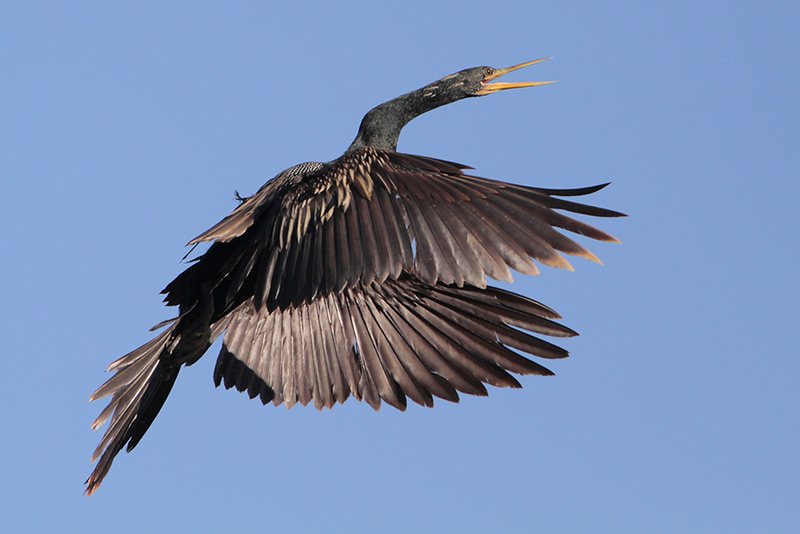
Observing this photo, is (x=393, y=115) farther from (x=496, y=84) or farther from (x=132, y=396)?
(x=132, y=396)

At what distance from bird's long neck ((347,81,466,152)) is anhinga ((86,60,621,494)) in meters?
0.01

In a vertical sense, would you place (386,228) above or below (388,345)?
above

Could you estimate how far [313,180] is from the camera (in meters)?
7.61

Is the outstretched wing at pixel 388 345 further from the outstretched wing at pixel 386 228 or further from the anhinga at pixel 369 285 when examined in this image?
the outstretched wing at pixel 386 228

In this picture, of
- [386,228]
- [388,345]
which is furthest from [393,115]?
[386,228]

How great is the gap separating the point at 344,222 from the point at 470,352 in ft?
6.51

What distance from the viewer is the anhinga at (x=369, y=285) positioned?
→ 6527mm

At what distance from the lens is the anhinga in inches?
257

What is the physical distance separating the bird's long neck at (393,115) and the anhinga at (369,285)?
1cm

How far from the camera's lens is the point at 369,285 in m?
8.62

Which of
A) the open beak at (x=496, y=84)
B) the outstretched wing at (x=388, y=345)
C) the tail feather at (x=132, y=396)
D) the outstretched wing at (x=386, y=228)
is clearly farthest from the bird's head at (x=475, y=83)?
the tail feather at (x=132, y=396)

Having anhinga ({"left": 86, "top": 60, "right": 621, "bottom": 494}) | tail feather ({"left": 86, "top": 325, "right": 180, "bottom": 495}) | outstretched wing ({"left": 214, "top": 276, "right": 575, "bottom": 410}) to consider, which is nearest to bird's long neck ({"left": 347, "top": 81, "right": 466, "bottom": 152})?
anhinga ({"left": 86, "top": 60, "right": 621, "bottom": 494})

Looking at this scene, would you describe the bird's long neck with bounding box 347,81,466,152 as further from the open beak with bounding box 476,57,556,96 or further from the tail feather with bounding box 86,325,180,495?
the tail feather with bounding box 86,325,180,495

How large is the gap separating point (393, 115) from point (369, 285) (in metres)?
1.80
